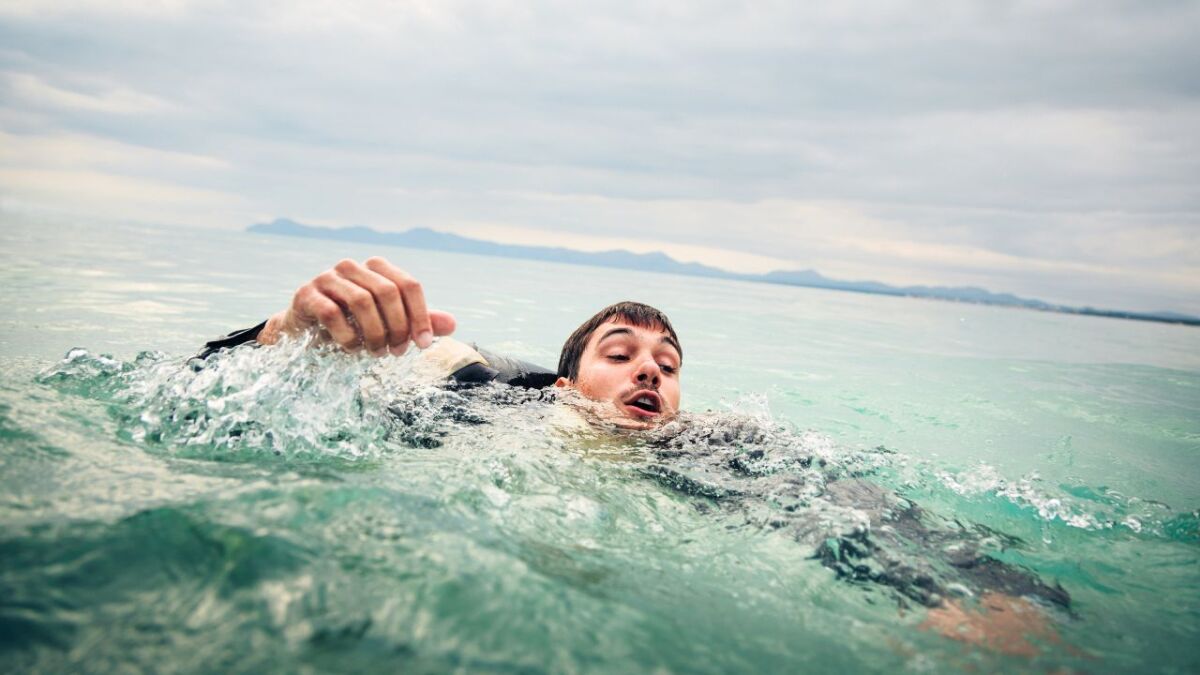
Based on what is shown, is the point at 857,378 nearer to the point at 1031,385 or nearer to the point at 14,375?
the point at 1031,385

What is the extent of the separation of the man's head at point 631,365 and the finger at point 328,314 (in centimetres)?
173

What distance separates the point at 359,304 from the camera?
2410 millimetres

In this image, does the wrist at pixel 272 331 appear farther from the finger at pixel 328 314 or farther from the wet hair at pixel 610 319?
the wet hair at pixel 610 319

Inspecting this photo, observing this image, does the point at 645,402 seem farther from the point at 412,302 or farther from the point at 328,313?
the point at 328,313

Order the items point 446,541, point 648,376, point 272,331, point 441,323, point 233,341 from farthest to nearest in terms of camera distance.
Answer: point 648,376, point 233,341, point 272,331, point 441,323, point 446,541

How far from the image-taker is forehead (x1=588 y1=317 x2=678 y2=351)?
4012 millimetres

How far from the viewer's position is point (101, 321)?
738cm

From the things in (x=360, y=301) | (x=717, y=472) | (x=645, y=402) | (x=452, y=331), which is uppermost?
(x=360, y=301)

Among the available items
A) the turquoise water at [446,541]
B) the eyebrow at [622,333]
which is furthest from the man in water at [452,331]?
the turquoise water at [446,541]

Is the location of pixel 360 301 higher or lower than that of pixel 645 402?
higher

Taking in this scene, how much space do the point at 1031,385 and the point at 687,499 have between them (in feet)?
35.4

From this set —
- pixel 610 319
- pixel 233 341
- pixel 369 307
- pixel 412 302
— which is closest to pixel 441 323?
pixel 412 302

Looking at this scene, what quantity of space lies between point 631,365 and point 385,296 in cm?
184

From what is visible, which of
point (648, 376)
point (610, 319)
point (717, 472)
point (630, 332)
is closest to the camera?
point (717, 472)
